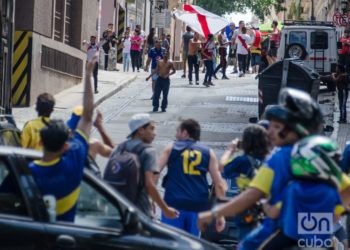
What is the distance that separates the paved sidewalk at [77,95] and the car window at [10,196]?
14.9m

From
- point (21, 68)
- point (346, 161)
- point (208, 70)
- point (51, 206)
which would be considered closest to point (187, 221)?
point (346, 161)

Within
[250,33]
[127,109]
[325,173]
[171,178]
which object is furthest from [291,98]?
[250,33]

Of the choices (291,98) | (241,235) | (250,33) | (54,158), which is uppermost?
(250,33)

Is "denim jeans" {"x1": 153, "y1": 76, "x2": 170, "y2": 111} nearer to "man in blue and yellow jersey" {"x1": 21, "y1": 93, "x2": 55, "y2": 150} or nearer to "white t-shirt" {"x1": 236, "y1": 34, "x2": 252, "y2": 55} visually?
"white t-shirt" {"x1": 236, "y1": 34, "x2": 252, "y2": 55}

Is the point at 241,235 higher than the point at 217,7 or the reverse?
the reverse

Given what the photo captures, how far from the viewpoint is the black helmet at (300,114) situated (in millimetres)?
6445

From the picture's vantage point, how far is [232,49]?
4409 cm

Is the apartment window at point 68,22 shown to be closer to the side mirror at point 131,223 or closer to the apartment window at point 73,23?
the apartment window at point 73,23

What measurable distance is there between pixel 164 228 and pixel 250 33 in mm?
34168

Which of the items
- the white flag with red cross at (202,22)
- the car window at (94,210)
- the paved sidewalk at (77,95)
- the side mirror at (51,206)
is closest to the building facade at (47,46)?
the paved sidewalk at (77,95)

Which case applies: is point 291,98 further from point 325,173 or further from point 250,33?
point 250,33

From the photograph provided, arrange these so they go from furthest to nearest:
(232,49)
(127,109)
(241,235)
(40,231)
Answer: (232,49) → (127,109) → (241,235) → (40,231)

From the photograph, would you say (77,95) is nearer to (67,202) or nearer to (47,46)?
(47,46)

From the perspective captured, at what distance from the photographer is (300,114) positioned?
645cm
